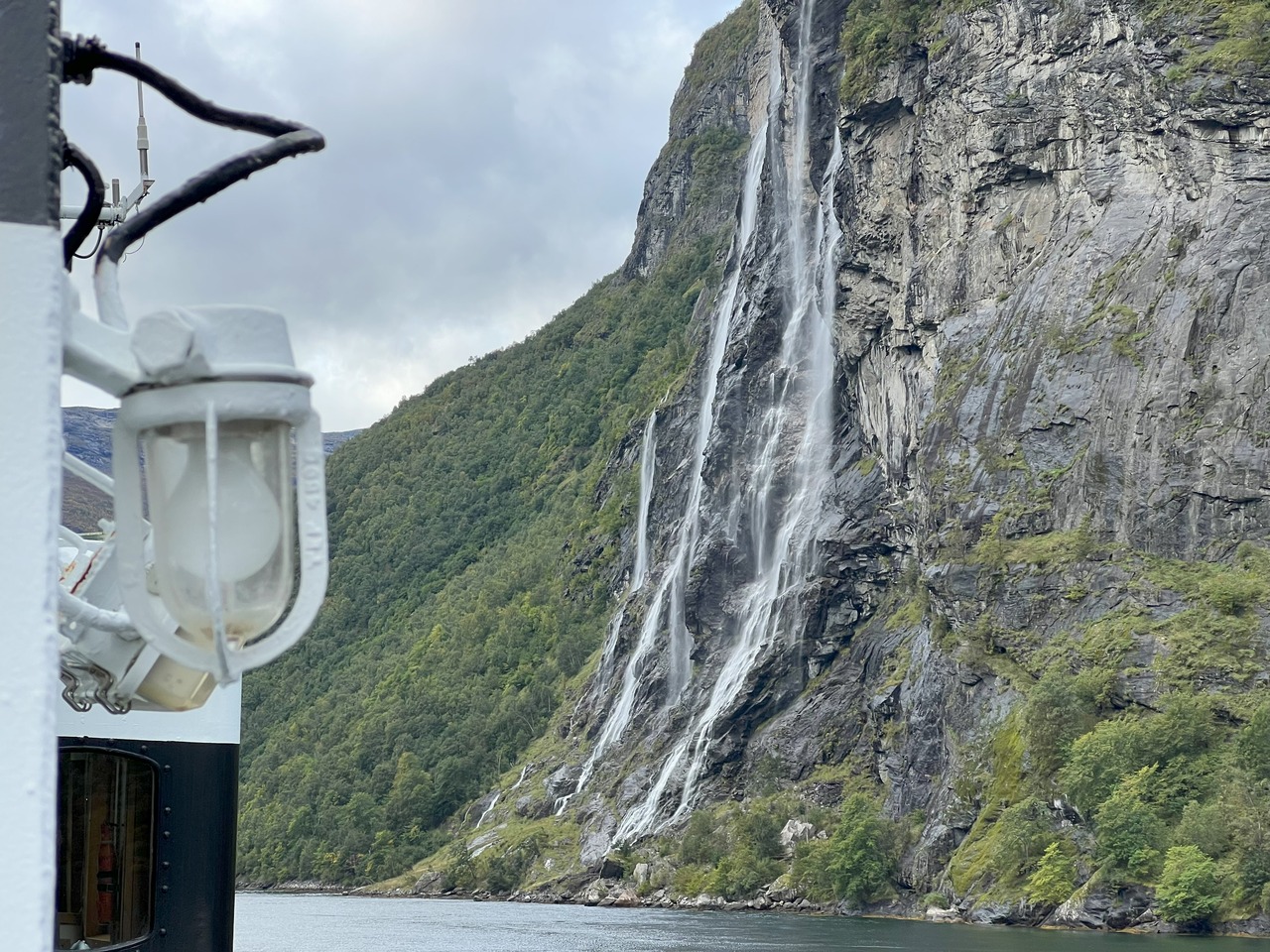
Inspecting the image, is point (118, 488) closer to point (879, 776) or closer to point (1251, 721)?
point (1251, 721)

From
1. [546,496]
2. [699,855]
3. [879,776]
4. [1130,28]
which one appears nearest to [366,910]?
[699,855]

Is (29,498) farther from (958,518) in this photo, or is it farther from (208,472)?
(958,518)

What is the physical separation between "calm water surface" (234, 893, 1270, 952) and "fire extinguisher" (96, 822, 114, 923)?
44.6 metres

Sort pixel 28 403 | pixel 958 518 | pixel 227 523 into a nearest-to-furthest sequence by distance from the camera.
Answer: pixel 28 403 → pixel 227 523 → pixel 958 518

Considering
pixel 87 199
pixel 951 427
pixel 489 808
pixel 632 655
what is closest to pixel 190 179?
pixel 87 199

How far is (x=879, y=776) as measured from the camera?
93.6m

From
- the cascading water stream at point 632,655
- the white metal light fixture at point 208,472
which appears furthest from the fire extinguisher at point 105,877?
the cascading water stream at point 632,655

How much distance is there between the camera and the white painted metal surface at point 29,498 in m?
3.73

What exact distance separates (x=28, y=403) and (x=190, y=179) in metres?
0.78

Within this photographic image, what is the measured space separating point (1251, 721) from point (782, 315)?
5165cm

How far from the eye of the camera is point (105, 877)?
1361cm

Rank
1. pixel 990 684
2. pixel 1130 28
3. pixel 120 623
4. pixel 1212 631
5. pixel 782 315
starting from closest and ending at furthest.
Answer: pixel 120 623 < pixel 1212 631 < pixel 990 684 < pixel 1130 28 < pixel 782 315

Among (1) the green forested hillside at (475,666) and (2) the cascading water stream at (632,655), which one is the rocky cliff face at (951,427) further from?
(1) the green forested hillside at (475,666)

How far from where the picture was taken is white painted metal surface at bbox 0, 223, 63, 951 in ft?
12.2
